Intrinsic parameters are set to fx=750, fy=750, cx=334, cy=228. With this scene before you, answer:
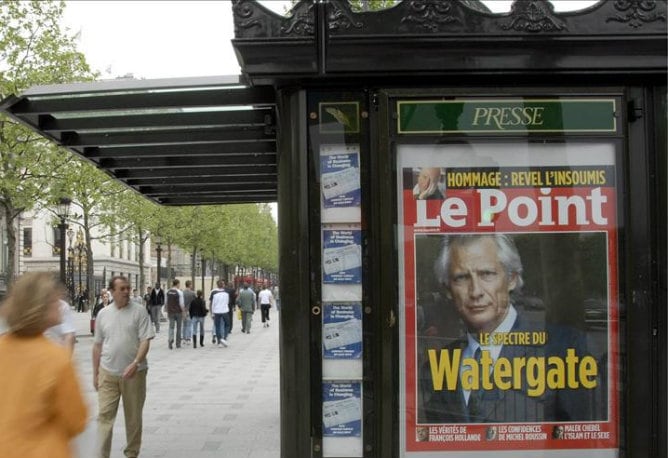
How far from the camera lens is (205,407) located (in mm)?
10430

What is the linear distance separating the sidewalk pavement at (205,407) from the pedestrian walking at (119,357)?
Answer: 0.30m

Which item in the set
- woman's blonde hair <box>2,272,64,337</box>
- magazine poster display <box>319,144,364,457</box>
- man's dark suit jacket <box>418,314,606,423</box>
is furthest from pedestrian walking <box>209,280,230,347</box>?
woman's blonde hair <box>2,272,64,337</box>

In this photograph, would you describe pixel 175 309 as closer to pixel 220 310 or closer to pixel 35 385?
pixel 220 310

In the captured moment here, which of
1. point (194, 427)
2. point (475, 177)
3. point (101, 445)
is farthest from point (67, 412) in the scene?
point (194, 427)

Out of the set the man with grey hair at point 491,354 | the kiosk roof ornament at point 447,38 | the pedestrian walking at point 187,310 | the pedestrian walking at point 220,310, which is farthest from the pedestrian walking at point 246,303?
the kiosk roof ornament at point 447,38

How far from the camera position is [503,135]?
426 centimetres

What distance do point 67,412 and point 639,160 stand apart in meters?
3.30

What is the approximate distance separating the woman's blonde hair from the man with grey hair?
2.07 m

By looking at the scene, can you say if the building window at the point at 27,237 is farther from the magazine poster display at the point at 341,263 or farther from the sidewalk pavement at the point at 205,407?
the magazine poster display at the point at 341,263

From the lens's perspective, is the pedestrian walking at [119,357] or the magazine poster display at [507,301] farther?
the pedestrian walking at [119,357]

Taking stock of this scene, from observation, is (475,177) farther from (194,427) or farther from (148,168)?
(194,427)

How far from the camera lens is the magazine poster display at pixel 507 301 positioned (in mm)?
4227

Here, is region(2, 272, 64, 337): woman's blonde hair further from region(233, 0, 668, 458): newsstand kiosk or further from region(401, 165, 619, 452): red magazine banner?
region(401, 165, 619, 452): red magazine banner

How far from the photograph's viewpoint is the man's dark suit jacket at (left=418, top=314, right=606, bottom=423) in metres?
4.23
